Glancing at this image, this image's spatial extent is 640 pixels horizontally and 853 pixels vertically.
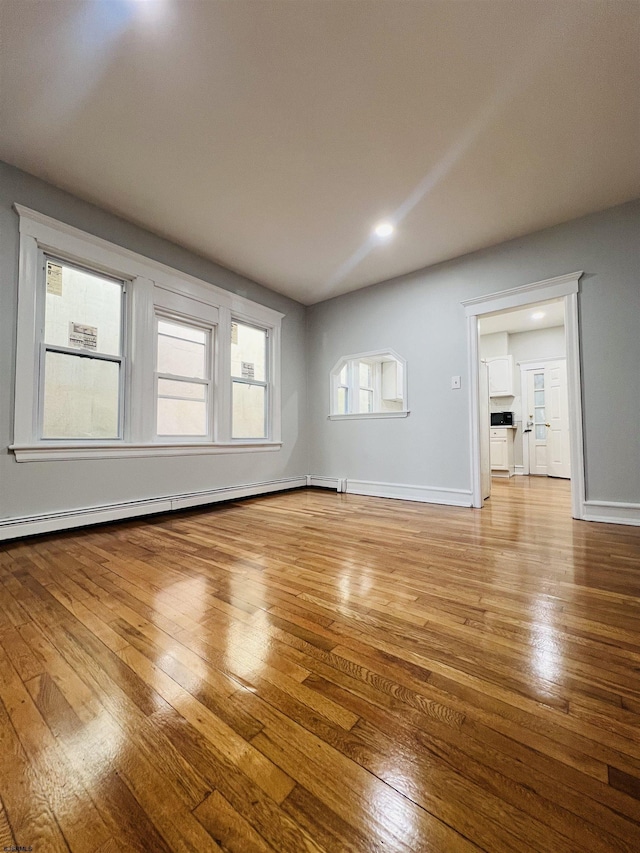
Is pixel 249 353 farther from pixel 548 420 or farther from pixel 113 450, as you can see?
pixel 548 420

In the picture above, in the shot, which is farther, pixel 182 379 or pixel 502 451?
pixel 502 451

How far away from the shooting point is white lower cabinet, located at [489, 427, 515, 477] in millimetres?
6023

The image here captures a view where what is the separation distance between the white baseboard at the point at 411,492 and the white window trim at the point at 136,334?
1.18 metres

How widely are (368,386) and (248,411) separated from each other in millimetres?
2382

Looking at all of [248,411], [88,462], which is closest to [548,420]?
[248,411]

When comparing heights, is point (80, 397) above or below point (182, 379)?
below

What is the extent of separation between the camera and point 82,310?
A: 283 centimetres

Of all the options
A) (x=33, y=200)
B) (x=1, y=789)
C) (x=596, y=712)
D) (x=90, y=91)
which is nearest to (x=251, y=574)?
(x=1, y=789)

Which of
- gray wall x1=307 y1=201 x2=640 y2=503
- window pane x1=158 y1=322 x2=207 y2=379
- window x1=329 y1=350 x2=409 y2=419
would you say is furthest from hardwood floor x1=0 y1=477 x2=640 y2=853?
window x1=329 y1=350 x2=409 y2=419

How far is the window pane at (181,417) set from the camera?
3.34 metres

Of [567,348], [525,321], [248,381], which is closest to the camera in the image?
[567,348]

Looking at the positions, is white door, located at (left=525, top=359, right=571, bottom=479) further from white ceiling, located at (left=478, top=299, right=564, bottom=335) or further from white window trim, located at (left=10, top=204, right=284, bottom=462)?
white window trim, located at (left=10, top=204, right=284, bottom=462)

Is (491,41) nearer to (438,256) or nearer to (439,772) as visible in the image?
(438,256)

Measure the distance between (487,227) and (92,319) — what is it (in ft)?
11.8
